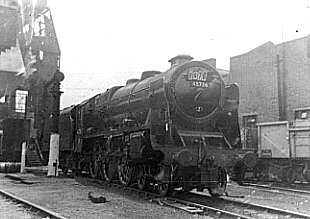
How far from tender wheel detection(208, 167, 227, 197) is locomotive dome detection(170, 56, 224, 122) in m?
1.44

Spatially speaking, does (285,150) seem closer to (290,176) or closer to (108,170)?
(290,176)

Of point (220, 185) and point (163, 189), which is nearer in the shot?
point (163, 189)

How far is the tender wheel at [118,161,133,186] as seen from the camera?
39.2ft

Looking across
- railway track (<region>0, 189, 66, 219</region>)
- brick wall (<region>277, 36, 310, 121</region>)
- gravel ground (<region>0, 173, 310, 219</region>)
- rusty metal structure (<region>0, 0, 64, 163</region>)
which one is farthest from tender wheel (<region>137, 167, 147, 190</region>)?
brick wall (<region>277, 36, 310, 121</region>)

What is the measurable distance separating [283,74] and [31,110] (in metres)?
15.7

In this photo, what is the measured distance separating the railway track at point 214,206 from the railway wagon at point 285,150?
594cm

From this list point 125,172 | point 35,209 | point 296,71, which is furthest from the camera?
point 296,71

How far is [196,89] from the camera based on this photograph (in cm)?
1070

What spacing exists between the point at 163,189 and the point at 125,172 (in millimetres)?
2207

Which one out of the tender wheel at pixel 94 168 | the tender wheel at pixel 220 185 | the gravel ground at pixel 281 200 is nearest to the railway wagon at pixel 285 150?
the gravel ground at pixel 281 200

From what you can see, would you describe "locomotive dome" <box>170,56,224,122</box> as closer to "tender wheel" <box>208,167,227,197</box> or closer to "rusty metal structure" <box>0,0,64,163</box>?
"tender wheel" <box>208,167,227,197</box>

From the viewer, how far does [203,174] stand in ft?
32.3

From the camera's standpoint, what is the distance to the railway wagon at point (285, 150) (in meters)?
15.8

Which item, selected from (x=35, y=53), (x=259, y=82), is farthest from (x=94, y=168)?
(x=259, y=82)
